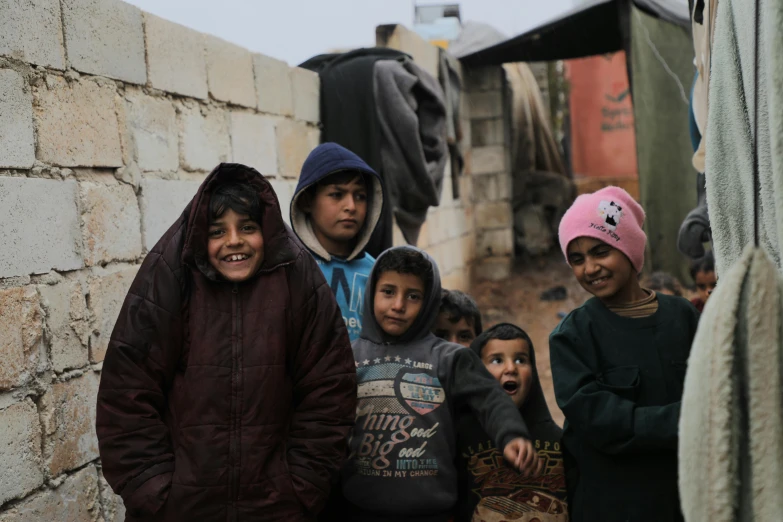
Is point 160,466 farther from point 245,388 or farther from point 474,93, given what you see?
point 474,93

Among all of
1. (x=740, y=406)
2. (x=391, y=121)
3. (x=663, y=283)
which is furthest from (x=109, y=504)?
(x=663, y=283)

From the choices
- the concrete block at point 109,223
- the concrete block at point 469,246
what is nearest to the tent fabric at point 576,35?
the concrete block at point 469,246

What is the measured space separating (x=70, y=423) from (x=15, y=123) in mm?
958

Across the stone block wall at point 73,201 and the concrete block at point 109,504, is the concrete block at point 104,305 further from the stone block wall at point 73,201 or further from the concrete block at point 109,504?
the concrete block at point 109,504

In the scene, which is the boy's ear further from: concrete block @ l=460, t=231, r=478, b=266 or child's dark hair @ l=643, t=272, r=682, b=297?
concrete block @ l=460, t=231, r=478, b=266

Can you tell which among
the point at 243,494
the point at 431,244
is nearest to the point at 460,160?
the point at 431,244

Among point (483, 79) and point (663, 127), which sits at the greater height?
point (483, 79)

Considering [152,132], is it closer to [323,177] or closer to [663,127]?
[323,177]

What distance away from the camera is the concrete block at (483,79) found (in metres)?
9.73

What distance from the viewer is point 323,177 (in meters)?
2.97

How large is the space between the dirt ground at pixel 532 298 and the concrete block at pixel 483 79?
2.31 meters

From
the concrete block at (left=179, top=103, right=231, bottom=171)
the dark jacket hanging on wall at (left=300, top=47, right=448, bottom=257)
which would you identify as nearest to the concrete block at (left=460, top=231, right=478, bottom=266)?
the dark jacket hanging on wall at (left=300, top=47, right=448, bottom=257)

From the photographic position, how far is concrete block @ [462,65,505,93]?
9734mm

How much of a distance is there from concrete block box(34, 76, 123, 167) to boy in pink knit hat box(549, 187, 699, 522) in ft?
5.32
